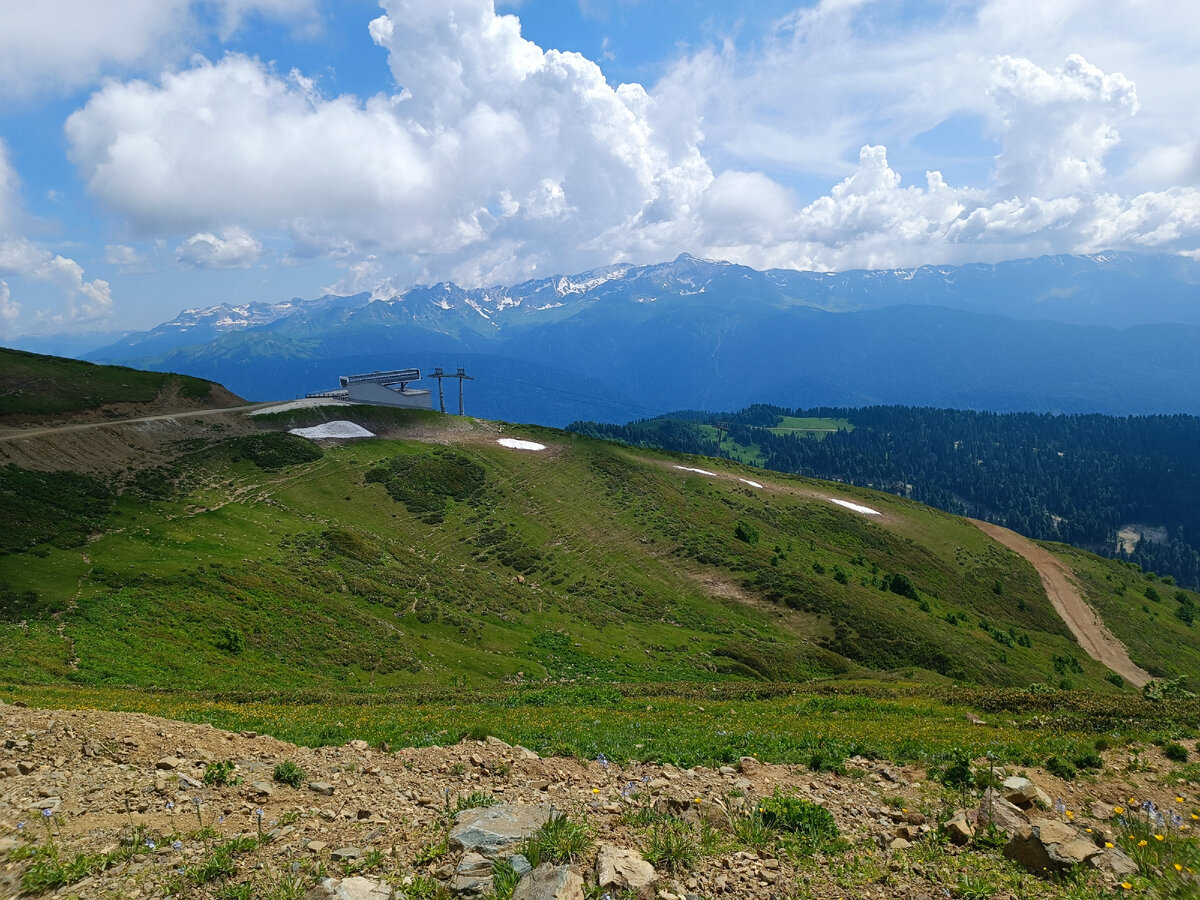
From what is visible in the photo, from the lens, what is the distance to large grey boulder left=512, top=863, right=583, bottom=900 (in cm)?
581

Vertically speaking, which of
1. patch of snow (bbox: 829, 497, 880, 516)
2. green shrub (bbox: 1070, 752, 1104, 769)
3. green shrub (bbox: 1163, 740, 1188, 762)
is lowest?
patch of snow (bbox: 829, 497, 880, 516)

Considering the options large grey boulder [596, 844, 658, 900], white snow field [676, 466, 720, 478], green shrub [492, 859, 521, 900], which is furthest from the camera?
white snow field [676, 466, 720, 478]

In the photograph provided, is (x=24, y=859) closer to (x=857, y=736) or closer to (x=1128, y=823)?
(x=1128, y=823)

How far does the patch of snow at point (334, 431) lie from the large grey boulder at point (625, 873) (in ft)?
217

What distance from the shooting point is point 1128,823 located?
26.5 ft

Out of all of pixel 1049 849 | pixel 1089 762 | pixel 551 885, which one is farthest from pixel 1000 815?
pixel 551 885

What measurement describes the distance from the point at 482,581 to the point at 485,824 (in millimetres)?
39108

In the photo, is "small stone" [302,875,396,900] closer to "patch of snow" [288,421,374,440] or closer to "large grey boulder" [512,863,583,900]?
"large grey boulder" [512,863,583,900]

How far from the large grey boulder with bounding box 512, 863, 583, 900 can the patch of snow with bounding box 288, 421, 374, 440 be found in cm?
6615

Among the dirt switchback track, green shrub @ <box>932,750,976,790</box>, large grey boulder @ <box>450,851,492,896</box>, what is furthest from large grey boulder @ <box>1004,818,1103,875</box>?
the dirt switchback track

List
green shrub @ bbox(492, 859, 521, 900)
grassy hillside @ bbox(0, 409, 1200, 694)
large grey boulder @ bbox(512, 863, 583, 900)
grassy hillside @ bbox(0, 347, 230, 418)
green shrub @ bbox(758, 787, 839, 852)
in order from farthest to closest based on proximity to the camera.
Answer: grassy hillside @ bbox(0, 347, 230, 418) → grassy hillside @ bbox(0, 409, 1200, 694) → green shrub @ bbox(758, 787, 839, 852) → green shrub @ bbox(492, 859, 521, 900) → large grey boulder @ bbox(512, 863, 583, 900)

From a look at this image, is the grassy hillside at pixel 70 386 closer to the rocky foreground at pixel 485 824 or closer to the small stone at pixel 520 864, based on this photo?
the rocky foreground at pixel 485 824

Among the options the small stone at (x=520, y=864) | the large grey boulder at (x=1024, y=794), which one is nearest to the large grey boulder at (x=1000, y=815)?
the large grey boulder at (x=1024, y=794)

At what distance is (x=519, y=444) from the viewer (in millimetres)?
75688
